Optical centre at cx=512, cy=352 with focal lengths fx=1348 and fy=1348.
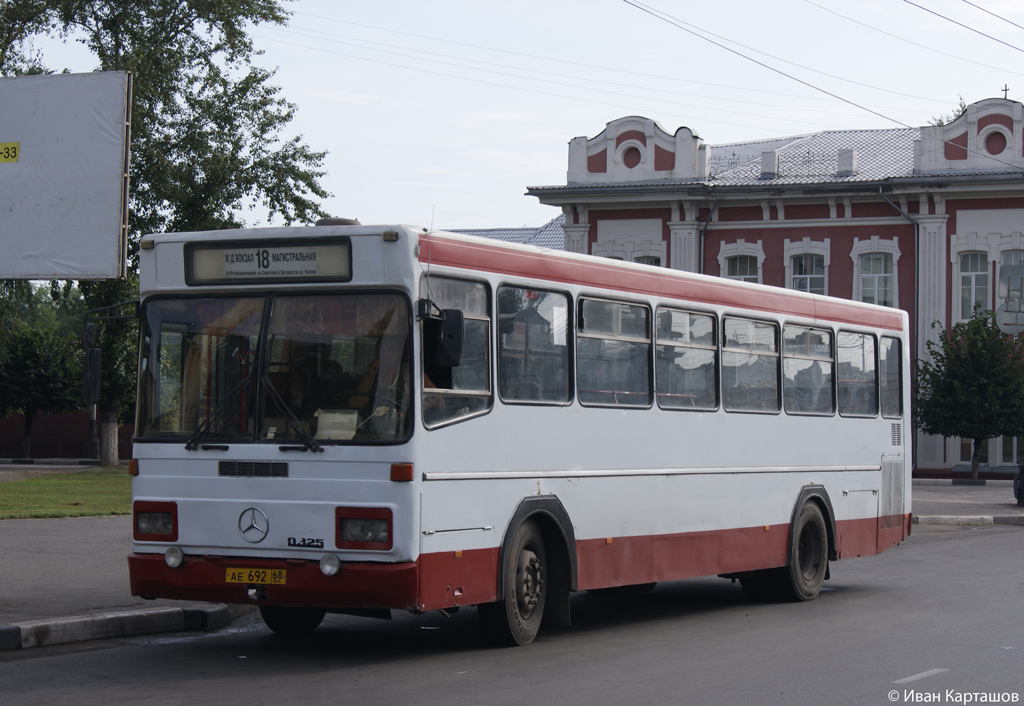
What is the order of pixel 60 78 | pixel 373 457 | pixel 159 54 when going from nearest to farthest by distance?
1. pixel 373 457
2. pixel 60 78
3. pixel 159 54

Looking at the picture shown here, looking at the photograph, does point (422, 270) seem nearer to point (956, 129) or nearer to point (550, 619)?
point (550, 619)

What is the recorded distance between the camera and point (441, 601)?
9.05 m

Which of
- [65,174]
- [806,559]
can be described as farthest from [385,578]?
[806,559]

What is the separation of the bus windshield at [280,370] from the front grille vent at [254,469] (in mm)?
167

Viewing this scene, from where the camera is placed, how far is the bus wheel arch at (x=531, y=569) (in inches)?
384

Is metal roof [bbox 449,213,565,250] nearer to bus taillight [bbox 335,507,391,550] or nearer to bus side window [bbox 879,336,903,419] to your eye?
bus side window [bbox 879,336,903,419]

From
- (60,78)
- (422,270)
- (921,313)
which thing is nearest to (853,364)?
(422,270)

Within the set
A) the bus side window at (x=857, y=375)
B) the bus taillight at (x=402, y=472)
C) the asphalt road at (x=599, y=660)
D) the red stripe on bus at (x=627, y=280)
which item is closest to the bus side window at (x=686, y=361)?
the red stripe on bus at (x=627, y=280)

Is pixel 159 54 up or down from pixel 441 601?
up

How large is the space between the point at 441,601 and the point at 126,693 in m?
2.12

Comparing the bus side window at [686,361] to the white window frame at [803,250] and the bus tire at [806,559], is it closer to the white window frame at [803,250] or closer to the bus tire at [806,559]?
the bus tire at [806,559]

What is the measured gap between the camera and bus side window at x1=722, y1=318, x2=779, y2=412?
41.4 feet

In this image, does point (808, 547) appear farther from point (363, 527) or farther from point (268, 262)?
point (268, 262)

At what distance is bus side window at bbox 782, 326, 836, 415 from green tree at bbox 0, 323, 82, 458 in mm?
48521
